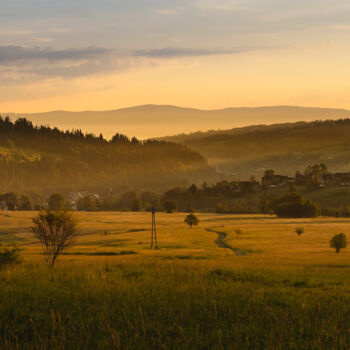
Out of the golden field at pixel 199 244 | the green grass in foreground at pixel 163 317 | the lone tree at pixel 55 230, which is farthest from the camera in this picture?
the golden field at pixel 199 244

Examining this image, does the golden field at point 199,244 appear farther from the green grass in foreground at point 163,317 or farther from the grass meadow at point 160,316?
the green grass in foreground at point 163,317

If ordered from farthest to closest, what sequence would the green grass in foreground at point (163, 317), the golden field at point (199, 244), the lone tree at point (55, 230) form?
the golden field at point (199, 244) → the lone tree at point (55, 230) → the green grass in foreground at point (163, 317)

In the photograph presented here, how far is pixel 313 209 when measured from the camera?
19675cm

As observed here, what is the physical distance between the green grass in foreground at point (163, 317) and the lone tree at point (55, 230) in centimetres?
3853

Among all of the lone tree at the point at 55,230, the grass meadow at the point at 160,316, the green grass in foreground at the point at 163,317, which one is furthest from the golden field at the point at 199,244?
the green grass in foreground at the point at 163,317

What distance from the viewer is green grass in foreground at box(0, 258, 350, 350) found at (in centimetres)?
833

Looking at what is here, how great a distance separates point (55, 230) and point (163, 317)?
1819 inches

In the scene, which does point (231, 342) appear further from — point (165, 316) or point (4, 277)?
point (4, 277)

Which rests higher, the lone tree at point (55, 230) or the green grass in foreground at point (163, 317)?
the green grass in foreground at point (163, 317)

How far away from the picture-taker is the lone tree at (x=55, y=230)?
52156 mm

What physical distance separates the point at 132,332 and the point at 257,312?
279 centimetres

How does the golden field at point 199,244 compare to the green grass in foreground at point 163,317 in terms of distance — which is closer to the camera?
the green grass in foreground at point 163,317

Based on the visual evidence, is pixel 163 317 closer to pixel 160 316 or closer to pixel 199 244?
pixel 160 316

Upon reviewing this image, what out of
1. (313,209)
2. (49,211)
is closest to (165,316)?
(49,211)
